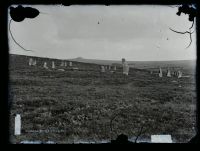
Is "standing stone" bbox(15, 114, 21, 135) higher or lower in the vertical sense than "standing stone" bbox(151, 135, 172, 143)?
higher

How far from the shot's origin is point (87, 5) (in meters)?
1.60

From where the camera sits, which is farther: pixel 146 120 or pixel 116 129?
pixel 146 120

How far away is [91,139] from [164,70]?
601 centimetres

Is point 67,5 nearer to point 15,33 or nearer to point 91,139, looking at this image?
point 15,33

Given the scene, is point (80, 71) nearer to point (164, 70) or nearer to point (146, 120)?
point (164, 70)

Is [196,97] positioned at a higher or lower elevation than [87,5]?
lower

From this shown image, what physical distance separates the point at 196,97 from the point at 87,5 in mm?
858

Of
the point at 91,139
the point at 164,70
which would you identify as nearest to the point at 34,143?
the point at 91,139

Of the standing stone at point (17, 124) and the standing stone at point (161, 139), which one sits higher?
the standing stone at point (17, 124)
